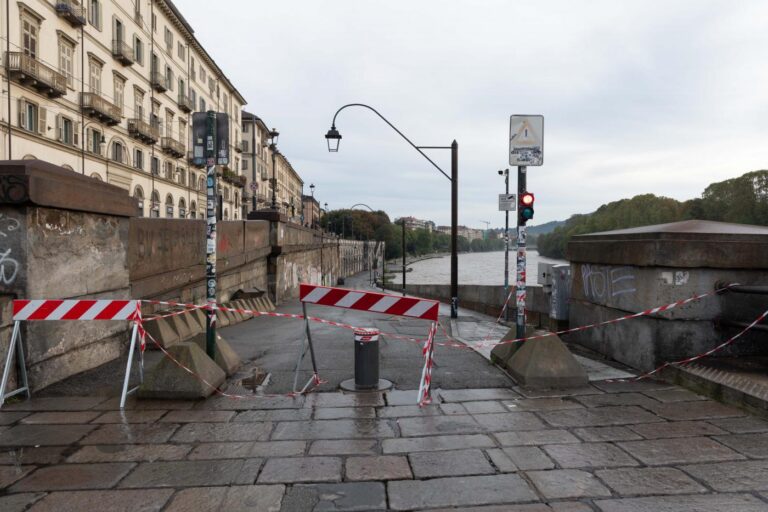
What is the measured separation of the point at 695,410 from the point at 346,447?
3.46m

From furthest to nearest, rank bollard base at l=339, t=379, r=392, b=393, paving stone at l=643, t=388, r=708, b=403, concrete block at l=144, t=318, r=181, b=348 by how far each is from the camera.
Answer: concrete block at l=144, t=318, r=181, b=348
bollard base at l=339, t=379, r=392, b=393
paving stone at l=643, t=388, r=708, b=403

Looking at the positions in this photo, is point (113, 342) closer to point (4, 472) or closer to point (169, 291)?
point (169, 291)

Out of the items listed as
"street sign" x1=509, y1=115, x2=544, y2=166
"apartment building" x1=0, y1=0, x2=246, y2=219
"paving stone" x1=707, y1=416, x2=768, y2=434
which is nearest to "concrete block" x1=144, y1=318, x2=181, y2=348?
"street sign" x1=509, y1=115, x2=544, y2=166

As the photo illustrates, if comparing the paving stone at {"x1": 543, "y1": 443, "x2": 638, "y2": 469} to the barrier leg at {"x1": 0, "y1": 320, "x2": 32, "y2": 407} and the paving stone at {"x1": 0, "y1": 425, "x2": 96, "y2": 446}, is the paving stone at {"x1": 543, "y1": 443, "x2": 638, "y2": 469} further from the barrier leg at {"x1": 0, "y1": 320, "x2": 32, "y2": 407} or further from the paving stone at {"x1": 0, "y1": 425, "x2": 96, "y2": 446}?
the barrier leg at {"x1": 0, "y1": 320, "x2": 32, "y2": 407}

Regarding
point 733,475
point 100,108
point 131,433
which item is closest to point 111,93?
point 100,108

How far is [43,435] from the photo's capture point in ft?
15.1

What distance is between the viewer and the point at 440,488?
3650mm

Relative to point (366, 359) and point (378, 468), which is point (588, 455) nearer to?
point (378, 468)

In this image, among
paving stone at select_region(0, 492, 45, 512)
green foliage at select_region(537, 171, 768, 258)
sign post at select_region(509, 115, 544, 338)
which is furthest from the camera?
green foliage at select_region(537, 171, 768, 258)

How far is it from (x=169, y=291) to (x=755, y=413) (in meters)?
9.17

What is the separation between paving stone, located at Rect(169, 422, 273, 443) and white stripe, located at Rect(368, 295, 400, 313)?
5.79 ft

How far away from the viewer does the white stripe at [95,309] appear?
559cm

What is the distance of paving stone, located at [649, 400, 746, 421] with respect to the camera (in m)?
5.09

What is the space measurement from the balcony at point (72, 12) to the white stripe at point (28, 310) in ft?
102
